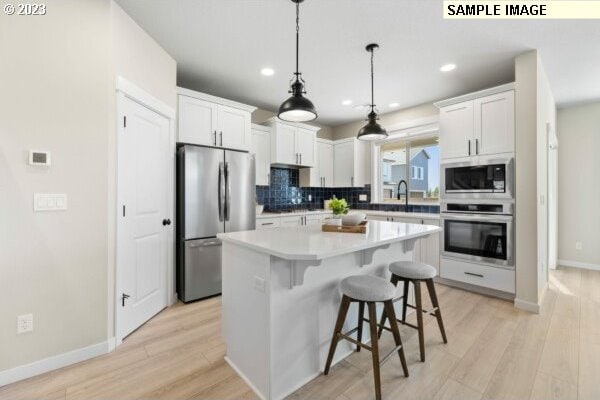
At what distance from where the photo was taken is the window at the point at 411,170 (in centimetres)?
461

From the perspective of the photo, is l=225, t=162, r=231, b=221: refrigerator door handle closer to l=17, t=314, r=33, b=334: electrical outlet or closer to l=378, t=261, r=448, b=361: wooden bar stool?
l=17, t=314, r=33, b=334: electrical outlet

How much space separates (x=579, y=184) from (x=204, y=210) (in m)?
5.74

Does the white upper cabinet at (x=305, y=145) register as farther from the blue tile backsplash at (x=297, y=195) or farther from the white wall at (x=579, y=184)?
the white wall at (x=579, y=184)

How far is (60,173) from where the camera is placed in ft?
6.40

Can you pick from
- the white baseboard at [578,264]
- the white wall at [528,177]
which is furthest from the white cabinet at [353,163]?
the white baseboard at [578,264]

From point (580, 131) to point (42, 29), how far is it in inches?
266

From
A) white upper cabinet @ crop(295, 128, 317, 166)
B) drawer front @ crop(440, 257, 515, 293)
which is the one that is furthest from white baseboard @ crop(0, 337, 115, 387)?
drawer front @ crop(440, 257, 515, 293)

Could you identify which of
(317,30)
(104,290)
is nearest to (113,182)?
(104,290)

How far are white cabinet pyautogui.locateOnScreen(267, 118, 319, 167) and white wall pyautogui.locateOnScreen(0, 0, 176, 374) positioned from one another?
2.42 meters

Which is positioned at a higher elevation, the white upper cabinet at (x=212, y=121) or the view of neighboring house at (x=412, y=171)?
the white upper cabinet at (x=212, y=121)

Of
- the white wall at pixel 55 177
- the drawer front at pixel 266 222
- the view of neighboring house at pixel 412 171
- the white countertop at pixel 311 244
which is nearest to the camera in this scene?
the white countertop at pixel 311 244

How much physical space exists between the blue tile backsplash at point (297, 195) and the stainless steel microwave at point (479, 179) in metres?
0.89

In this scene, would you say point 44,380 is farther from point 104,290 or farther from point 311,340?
point 311,340

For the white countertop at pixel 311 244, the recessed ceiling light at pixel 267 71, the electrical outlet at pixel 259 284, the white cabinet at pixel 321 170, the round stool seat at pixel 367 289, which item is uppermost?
the recessed ceiling light at pixel 267 71
